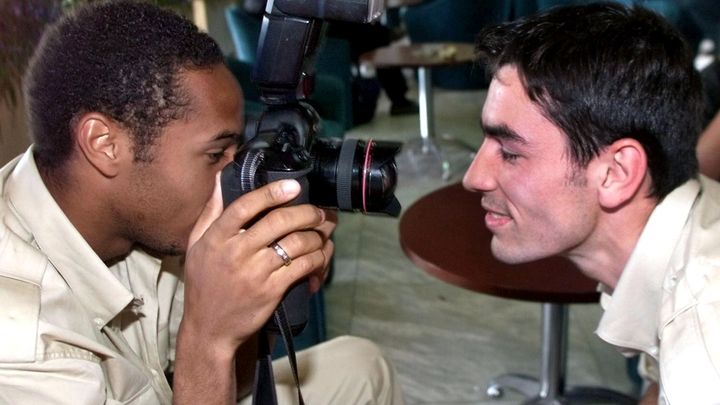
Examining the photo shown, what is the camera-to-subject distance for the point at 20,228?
1.00 meters

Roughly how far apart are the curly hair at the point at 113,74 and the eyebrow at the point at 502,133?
404mm

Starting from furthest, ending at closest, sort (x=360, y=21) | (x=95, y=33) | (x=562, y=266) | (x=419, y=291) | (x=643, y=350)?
(x=419, y=291)
(x=562, y=266)
(x=643, y=350)
(x=95, y=33)
(x=360, y=21)

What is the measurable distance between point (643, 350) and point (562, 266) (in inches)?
19.7

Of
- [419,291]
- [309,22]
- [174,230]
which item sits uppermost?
[309,22]

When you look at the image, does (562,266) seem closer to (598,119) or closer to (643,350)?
(643,350)

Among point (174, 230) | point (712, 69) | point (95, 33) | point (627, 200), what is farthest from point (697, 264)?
point (712, 69)

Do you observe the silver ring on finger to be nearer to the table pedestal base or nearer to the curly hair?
the curly hair

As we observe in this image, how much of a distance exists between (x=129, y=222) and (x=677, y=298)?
0.69m

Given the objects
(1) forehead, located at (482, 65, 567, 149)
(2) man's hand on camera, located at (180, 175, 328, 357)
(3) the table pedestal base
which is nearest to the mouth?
(1) forehead, located at (482, 65, 567, 149)

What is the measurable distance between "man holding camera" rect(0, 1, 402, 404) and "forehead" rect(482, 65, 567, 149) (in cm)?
28

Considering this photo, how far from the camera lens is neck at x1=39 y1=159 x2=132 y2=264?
40.7 inches

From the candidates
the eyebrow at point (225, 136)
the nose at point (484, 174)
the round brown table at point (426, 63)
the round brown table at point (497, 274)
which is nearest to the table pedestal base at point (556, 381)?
the round brown table at point (497, 274)

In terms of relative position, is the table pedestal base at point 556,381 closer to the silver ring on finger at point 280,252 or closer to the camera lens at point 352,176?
the camera lens at point 352,176

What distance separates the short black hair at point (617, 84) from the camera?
3.52 ft
